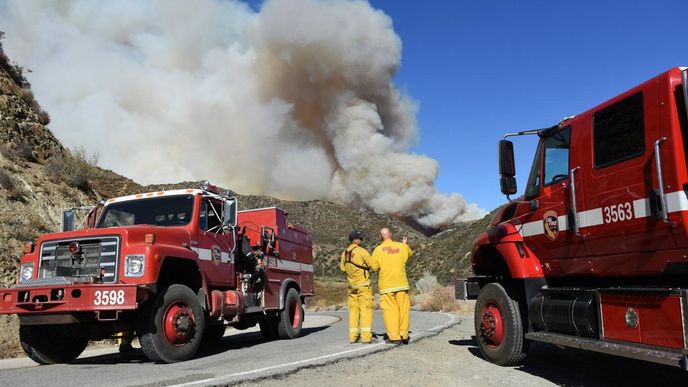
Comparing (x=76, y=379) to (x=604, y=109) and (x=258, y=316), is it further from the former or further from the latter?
(x=604, y=109)

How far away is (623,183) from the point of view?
4621 millimetres

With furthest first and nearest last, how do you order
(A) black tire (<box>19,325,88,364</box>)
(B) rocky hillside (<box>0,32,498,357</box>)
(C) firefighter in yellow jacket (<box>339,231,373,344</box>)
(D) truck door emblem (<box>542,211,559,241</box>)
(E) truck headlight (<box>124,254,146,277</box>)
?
1. (B) rocky hillside (<box>0,32,498,357</box>)
2. (C) firefighter in yellow jacket (<box>339,231,373,344</box>)
3. (A) black tire (<box>19,325,88,364</box>)
4. (E) truck headlight (<box>124,254,146,277</box>)
5. (D) truck door emblem (<box>542,211,559,241</box>)

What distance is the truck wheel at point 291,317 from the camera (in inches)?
385

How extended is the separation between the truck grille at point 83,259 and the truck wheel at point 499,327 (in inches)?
169

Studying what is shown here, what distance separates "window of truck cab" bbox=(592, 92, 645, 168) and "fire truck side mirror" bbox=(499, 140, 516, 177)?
3.03ft

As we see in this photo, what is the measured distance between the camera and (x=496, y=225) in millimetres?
6625

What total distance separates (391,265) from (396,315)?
677 millimetres

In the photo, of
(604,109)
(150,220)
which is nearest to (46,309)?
(150,220)

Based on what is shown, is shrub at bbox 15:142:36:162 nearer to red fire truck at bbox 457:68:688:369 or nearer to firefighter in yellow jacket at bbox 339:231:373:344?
firefighter in yellow jacket at bbox 339:231:373:344

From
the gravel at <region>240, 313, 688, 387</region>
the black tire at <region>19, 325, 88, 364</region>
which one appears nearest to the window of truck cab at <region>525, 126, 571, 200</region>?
the gravel at <region>240, 313, 688, 387</region>

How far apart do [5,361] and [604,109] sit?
821 centimetres

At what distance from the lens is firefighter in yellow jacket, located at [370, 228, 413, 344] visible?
748 centimetres

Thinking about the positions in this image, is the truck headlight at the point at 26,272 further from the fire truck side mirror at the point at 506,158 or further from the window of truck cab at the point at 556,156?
the window of truck cab at the point at 556,156

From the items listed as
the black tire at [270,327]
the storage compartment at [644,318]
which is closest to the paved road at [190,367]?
the black tire at [270,327]
